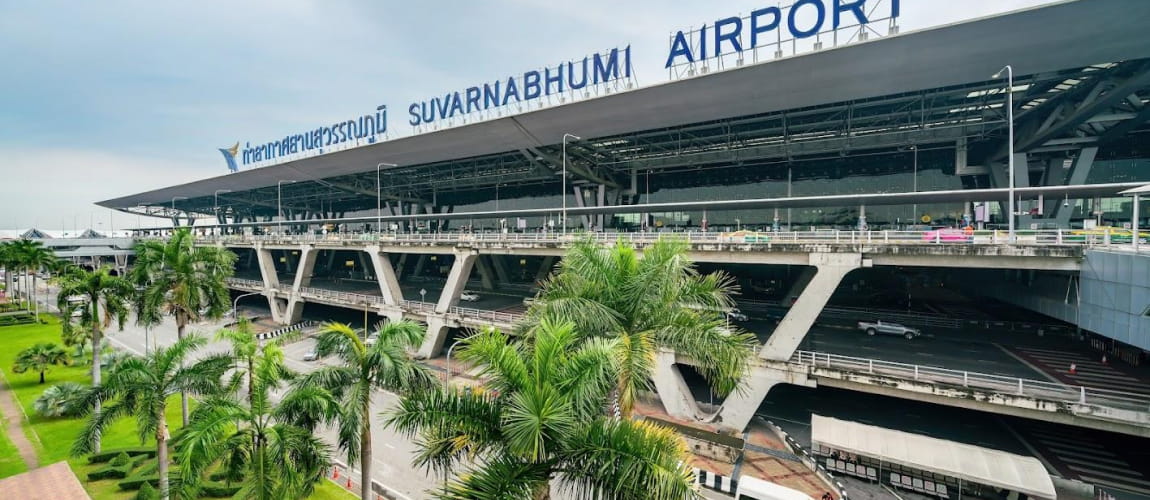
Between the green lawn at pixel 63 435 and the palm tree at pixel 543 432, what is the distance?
13711 mm

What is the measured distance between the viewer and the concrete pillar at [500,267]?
54.2 m

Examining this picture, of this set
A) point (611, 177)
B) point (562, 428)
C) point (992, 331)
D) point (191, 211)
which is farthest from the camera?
point (191, 211)

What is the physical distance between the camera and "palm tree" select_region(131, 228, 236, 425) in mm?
22406

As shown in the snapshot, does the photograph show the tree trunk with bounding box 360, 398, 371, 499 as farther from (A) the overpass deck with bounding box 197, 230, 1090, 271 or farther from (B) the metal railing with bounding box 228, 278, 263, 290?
(B) the metal railing with bounding box 228, 278, 263, 290

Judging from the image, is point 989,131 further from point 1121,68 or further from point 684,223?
point 684,223

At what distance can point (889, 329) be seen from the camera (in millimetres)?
29062

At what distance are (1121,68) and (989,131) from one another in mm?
9491

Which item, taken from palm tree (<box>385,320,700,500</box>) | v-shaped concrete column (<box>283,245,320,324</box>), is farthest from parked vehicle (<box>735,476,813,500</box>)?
v-shaped concrete column (<box>283,245,320,324</box>)

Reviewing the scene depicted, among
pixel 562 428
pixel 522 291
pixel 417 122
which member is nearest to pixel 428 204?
pixel 417 122

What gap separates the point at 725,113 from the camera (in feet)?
115

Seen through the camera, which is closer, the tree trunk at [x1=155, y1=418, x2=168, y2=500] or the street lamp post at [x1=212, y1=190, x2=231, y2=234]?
the tree trunk at [x1=155, y1=418, x2=168, y2=500]

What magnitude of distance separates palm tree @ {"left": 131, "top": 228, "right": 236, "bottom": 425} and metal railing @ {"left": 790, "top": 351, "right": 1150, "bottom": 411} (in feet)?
101

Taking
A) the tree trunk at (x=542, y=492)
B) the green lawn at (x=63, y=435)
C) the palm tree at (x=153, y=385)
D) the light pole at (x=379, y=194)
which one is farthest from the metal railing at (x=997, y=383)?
the light pole at (x=379, y=194)

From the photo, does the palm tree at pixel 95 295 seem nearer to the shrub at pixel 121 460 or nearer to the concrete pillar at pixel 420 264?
the shrub at pixel 121 460
